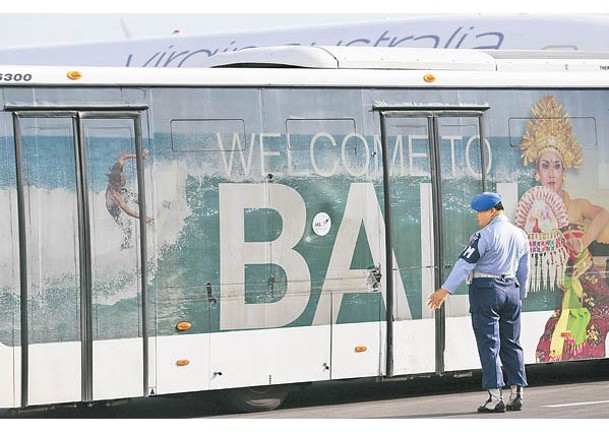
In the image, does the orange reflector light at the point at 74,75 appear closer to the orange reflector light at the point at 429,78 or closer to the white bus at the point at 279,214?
the white bus at the point at 279,214

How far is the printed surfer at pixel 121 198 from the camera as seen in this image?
34.0 ft

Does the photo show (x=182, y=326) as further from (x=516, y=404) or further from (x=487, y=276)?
(x=516, y=404)

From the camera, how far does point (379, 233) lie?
11.4 m

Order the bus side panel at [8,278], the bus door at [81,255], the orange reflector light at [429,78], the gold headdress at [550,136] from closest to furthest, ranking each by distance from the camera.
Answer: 1. the bus side panel at [8,278]
2. the bus door at [81,255]
3. the orange reflector light at [429,78]
4. the gold headdress at [550,136]

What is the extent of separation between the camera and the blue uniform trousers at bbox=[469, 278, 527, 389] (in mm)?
10367

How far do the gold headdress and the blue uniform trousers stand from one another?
1.96 meters

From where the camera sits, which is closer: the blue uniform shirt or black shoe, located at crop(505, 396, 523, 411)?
the blue uniform shirt

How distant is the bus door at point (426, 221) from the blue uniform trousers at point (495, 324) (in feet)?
3.58

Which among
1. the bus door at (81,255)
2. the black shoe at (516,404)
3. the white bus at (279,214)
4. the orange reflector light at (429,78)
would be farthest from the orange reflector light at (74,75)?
the black shoe at (516,404)

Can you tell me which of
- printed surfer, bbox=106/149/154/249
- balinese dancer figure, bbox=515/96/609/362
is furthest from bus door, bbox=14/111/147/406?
balinese dancer figure, bbox=515/96/609/362

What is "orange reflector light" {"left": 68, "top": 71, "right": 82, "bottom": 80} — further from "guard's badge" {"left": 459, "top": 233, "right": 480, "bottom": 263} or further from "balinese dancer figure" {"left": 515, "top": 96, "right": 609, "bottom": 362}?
"balinese dancer figure" {"left": 515, "top": 96, "right": 609, "bottom": 362}

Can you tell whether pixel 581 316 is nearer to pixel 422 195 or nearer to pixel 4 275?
pixel 422 195

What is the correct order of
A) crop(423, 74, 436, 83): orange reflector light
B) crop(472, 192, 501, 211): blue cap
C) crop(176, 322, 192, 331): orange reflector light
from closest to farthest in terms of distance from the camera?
crop(472, 192, 501, 211): blue cap, crop(176, 322, 192, 331): orange reflector light, crop(423, 74, 436, 83): orange reflector light

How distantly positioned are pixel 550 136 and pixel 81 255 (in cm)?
437
